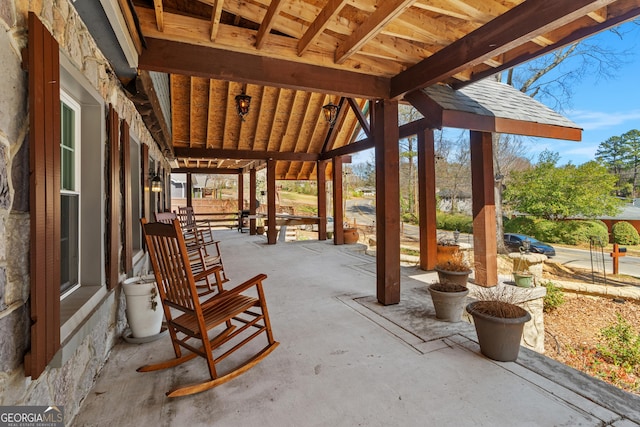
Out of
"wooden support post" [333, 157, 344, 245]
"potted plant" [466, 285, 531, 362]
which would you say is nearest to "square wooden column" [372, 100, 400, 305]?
"potted plant" [466, 285, 531, 362]

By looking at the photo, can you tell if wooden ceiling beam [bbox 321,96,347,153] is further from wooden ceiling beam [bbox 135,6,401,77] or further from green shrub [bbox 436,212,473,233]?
green shrub [bbox 436,212,473,233]

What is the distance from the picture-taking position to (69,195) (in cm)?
206

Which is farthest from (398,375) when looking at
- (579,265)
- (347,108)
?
(579,265)

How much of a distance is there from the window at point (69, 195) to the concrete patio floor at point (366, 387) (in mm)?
788

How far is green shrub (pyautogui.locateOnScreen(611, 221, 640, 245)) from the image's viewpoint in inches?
465

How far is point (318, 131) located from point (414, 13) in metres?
5.57

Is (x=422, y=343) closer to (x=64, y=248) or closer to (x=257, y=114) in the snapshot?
(x=64, y=248)

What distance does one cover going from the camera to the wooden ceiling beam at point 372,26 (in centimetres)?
215

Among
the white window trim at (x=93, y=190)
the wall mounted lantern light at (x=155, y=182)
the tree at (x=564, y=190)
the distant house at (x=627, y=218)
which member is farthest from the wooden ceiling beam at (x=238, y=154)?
the distant house at (x=627, y=218)

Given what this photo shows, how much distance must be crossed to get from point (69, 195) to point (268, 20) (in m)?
1.99

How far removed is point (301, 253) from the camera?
692cm

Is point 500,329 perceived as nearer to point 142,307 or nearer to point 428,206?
point 142,307

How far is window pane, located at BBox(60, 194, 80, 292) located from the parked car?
11.4 m

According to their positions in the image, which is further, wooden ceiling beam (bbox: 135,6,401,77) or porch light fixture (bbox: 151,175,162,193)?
porch light fixture (bbox: 151,175,162,193)
